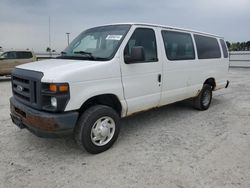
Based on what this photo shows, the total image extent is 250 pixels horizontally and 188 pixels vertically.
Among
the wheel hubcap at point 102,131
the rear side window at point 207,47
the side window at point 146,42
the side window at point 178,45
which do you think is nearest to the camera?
the wheel hubcap at point 102,131

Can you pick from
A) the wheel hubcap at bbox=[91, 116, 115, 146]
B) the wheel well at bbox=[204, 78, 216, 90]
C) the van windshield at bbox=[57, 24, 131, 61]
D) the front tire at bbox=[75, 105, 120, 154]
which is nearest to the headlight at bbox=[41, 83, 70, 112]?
the front tire at bbox=[75, 105, 120, 154]

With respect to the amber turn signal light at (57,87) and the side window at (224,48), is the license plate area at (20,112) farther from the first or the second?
the side window at (224,48)

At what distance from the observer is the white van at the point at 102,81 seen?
121 inches

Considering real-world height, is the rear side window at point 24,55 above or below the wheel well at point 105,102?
above

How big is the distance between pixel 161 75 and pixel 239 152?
1923 mm

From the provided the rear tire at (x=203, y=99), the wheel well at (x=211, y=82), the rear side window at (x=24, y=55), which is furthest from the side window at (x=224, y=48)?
the rear side window at (x=24, y=55)

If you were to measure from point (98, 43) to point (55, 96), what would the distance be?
1.49m

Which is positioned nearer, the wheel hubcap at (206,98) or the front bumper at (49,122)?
the front bumper at (49,122)

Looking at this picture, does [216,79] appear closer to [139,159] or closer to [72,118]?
[139,159]

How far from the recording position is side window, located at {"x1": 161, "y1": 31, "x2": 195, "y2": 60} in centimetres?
457

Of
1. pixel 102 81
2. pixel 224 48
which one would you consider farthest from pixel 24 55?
pixel 102 81

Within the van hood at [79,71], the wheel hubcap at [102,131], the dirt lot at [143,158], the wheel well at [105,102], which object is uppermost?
the van hood at [79,71]

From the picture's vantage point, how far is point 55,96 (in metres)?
2.97

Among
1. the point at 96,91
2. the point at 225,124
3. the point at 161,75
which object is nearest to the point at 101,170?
the point at 96,91
